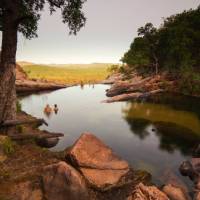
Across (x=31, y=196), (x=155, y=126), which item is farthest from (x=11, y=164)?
(x=155, y=126)

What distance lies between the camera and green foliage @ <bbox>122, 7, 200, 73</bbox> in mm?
73219

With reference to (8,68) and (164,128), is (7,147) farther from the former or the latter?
(164,128)

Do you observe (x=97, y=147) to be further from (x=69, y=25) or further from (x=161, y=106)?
(x=161, y=106)

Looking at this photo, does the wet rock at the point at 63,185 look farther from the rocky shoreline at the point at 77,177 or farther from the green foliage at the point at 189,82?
the green foliage at the point at 189,82

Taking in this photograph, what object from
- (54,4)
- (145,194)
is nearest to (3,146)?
(145,194)

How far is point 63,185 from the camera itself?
1159 cm

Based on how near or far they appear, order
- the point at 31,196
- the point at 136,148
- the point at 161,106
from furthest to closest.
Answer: the point at 161,106, the point at 136,148, the point at 31,196

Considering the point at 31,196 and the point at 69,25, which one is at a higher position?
the point at 69,25

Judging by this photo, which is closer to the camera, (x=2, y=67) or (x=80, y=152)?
(x=80, y=152)

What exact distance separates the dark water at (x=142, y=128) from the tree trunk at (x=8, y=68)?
8.50 metres

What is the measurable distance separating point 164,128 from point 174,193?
20.5 metres

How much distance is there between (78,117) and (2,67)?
26.5m

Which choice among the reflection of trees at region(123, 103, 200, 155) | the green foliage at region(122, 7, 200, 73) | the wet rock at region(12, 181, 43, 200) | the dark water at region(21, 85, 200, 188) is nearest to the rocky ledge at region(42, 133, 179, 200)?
the wet rock at region(12, 181, 43, 200)

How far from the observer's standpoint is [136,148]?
25828mm
